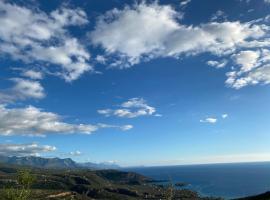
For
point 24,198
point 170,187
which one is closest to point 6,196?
point 24,198

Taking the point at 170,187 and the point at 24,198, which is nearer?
the point at 170,187

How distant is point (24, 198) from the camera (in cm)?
4928

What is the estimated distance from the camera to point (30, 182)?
2008 inches

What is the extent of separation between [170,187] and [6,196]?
3657cm

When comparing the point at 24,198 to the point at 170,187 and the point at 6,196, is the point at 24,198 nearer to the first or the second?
the point at 6,196

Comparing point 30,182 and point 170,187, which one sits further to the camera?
point 30,182

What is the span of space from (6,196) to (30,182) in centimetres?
362

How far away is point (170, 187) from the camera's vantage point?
20.4m

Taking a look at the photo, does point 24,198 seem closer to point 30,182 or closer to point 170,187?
point 30,182

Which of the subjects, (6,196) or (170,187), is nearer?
(170,187)

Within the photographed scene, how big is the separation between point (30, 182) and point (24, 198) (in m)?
2.51

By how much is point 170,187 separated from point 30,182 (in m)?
35.6

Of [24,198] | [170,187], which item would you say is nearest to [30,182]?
[24,198]
